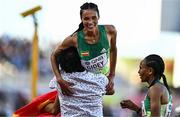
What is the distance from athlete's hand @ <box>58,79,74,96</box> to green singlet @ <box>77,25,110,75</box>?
0.16 meters

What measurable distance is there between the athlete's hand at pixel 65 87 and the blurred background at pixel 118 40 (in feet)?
7.81

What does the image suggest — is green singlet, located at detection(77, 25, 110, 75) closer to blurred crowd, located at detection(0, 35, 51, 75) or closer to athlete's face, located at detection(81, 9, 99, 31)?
athlete's face, located at detection(81, 9, 99, 31)

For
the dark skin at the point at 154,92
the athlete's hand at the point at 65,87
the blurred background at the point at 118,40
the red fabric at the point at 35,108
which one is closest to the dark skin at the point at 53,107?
the red fabric at the point at 35,108

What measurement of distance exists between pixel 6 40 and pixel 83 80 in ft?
8.87

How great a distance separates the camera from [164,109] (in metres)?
3.58

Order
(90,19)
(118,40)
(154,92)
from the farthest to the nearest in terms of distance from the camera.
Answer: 1. (118,40)
2. (90,19)
3. (154,92)

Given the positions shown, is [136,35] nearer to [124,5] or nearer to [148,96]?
[124,5]

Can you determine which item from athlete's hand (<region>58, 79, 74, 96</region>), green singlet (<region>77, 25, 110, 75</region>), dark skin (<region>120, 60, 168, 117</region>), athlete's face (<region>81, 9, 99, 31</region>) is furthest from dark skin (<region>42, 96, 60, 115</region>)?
dark skin (<region>120, 60, 168, 117</region>)

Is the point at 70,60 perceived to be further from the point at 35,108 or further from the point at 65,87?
the point at 35,108

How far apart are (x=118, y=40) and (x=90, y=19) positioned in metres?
2.47

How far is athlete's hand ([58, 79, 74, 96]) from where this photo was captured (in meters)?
3.84

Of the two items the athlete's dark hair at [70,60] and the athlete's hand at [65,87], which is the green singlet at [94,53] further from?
the athlete's hand at [65,87]

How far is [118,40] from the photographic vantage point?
627cm

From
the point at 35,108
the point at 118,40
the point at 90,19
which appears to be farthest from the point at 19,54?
the point at 90,19
